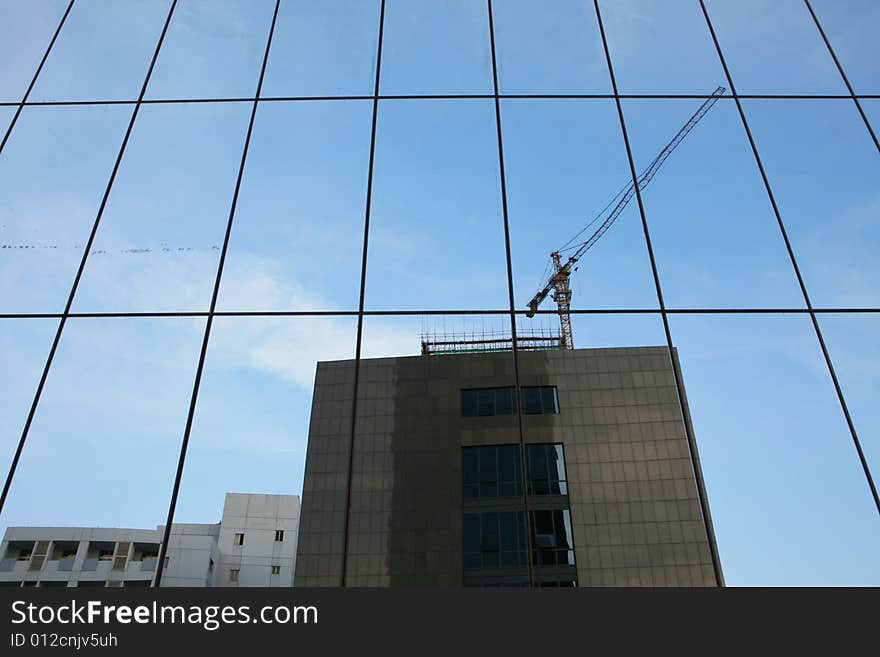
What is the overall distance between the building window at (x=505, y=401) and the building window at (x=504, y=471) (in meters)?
2.01

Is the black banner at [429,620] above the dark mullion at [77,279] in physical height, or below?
below

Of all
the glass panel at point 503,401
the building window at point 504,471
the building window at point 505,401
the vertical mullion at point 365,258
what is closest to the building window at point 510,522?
the building window at point 504,471

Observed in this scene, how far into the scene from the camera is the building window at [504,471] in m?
33.4

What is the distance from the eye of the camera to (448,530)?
3100cm

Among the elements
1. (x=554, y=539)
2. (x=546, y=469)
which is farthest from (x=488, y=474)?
(x=554, y=539)

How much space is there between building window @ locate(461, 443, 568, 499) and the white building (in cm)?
2076

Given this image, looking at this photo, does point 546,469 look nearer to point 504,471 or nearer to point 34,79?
point 504,471

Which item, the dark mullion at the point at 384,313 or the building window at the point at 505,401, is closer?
the dark mullion at the point at 384,313

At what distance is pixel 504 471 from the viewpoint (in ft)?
116

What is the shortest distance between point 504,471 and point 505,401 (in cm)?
446

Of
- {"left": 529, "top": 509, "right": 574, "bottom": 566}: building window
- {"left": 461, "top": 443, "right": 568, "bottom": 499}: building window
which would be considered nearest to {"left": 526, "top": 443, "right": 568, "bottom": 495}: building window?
{"left": 461, "top": 443, "right": 568, "bottom": 499}: building window

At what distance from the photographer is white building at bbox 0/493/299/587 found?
11.2m

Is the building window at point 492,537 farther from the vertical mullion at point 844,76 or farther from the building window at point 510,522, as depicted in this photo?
the vertical mullion at point 844,76

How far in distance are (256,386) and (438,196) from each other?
5.73 meters
